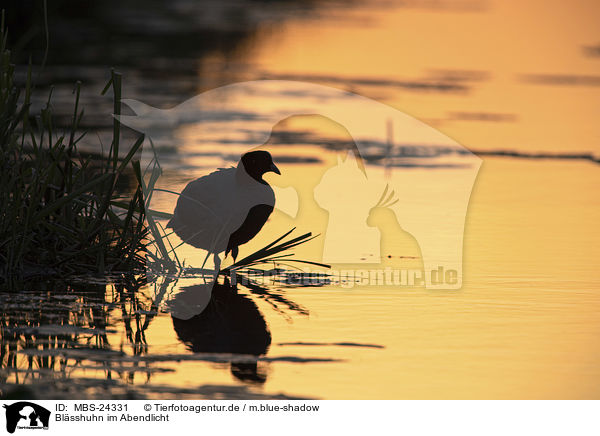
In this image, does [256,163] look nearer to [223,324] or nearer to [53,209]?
[53,209]

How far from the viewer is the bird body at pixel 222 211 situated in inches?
291

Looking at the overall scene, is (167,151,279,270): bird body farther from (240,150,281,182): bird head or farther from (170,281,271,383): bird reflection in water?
(170,281,271,383): bird reflection in water

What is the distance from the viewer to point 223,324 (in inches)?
247

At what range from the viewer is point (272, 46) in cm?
1842

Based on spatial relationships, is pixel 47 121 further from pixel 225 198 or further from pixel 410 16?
pixel 410 16

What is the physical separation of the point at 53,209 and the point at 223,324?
1.20 m

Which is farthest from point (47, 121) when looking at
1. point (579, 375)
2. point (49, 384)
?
point (579, 375)

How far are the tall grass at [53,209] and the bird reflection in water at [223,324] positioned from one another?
54cm

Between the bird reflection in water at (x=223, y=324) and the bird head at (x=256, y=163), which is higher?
the bird head at (x=256, y=163)

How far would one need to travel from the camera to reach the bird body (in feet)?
24.3
